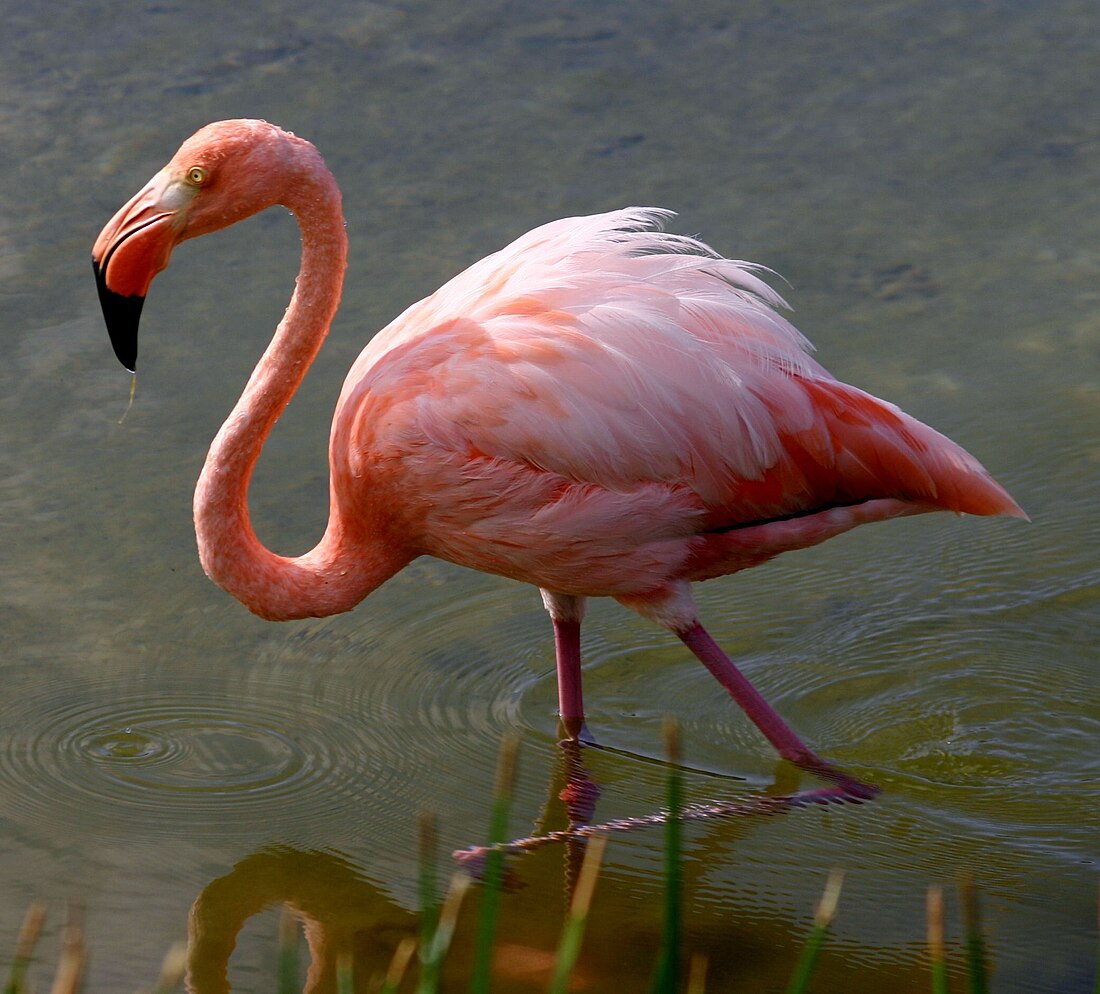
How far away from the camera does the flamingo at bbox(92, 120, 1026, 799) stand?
3.63 metres

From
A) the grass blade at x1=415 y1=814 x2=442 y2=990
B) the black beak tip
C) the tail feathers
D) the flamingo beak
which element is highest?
the flamingo beak

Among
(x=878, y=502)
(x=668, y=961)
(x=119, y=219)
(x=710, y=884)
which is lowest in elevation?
(x=710, y=884)

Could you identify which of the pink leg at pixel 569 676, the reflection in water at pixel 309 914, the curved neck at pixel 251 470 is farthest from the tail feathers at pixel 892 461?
the reflection in water at pixel 309 914

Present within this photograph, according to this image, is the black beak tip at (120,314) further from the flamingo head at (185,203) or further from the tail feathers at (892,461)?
the tail feathers at (892,461)

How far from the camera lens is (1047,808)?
395 cm

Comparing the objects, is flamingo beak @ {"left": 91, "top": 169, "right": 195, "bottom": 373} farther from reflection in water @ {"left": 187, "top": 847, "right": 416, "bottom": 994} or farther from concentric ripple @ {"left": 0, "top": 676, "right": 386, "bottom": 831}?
reflection in water @ {"left": 187, "top": 847, "right": 416, "bottom": 994}

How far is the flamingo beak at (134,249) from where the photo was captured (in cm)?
356

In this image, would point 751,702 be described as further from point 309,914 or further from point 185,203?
point 185,203

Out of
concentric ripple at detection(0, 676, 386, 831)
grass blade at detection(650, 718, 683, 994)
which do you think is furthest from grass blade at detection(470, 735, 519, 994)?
concentric ripple at detection(0, 676, 386, 831)

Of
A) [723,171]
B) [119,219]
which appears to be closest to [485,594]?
[119,219]

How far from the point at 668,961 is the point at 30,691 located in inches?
115

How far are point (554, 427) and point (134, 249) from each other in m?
1.03

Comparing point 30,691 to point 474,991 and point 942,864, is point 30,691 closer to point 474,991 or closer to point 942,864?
point 942,864

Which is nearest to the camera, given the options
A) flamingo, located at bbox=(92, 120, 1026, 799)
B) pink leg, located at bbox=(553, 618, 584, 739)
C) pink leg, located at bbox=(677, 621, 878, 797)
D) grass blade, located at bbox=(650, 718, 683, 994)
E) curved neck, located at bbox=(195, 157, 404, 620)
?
grass blade, located at bbox=(650, 718, 683, 994)
